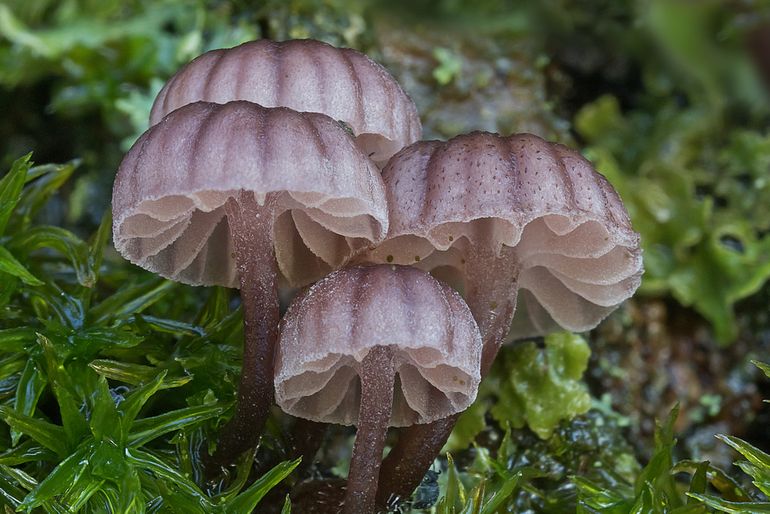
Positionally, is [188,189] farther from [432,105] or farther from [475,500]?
[432,105]

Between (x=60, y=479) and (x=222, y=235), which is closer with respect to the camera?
(x=60, y=479)

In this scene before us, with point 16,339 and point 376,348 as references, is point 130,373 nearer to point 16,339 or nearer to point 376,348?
point 16,339

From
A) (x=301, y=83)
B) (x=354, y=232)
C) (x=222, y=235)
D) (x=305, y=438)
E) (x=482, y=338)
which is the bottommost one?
(x=305, y=438)

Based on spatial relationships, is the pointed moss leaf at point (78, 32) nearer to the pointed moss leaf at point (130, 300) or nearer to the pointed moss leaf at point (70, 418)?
the pointed moss leaf at point (130, 300)

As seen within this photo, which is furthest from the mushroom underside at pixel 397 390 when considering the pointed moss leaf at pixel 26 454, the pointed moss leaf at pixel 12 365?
the pointed moss leaf at pixel 12 365

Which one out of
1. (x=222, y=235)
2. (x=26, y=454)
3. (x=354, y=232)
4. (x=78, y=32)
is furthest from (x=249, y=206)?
(x=78, y=32)

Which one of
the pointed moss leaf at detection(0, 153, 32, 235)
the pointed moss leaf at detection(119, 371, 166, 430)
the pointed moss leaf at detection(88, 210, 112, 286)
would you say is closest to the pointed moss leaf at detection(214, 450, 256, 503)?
the pointed moss leaf at detection(119, 371, 166, 430)
